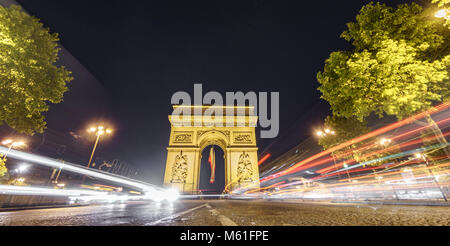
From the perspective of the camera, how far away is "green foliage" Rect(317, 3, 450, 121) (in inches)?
214

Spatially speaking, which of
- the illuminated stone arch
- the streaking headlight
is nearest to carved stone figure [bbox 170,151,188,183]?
the illuminated stone arch

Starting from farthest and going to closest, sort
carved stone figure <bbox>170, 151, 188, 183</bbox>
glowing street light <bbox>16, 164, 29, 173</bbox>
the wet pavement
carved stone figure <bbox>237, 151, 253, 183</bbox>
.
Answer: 1. glowing street light <bbox>16, 164, 29, 173</bbox>
2. carved stone figure <bbox>237, 151, 253, 183</bbox>
3. carved stone figure <bbox>170, 151, 188, 183</bbox>
4. the wet pavement

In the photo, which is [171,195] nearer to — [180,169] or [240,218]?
[180,169]

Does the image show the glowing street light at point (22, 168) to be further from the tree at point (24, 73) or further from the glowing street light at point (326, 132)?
the glowing street light at point (326, 132)

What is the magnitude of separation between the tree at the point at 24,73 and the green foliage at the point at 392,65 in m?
12.6

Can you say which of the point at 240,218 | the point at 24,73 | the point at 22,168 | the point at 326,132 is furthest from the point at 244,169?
the point at 22,168

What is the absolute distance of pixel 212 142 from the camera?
26.0 meters

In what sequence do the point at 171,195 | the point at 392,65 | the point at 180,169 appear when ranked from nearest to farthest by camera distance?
the point at 392,65
the point at 171,195
the point at 180,169

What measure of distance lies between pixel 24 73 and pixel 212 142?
2034 cm

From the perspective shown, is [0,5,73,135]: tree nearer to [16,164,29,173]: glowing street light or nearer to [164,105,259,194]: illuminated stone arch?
[164,105,259,194]: illuminated stone arch

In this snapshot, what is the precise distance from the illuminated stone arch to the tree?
13668mm
